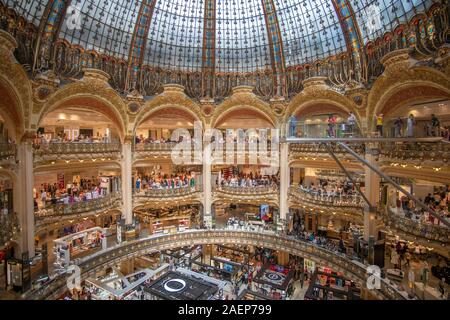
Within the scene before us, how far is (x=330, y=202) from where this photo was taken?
26.8m

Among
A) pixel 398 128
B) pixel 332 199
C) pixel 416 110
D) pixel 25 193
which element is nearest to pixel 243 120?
pixel 332 199

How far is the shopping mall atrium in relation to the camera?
1978 cm

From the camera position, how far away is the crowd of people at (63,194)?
23.8m

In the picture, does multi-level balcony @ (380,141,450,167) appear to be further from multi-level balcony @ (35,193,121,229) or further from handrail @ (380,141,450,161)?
multi-level balcony @ (35,193,121,229)

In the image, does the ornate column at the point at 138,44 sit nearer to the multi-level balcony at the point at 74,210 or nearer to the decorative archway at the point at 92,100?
the decorative archway at the point at 92,100

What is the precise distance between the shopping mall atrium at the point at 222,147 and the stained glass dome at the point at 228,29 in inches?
5.8

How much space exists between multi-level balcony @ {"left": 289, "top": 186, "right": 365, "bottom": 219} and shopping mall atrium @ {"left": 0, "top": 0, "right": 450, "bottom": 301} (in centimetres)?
16

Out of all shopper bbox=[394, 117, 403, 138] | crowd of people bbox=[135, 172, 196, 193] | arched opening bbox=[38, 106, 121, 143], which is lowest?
crowd of people bbox=[135, 172, 196, 193]

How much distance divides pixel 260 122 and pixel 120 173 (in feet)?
62.9

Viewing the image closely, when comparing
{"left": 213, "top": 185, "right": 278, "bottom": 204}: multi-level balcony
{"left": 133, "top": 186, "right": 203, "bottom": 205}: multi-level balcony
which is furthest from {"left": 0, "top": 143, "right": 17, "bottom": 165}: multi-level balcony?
{"left": 213, "top": 185, "right": 278, "bottom": 204}: multi-level balcony

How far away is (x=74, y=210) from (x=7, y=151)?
7.66 m

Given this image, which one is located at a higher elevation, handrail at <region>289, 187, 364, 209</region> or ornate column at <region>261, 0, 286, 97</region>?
ornate column at <region>261, 0, 286, 97</region>

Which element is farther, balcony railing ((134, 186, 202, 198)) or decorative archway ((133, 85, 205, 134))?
balcony railing ((134, 186, 202, 198))

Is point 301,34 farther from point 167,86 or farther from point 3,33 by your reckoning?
point 3,33
